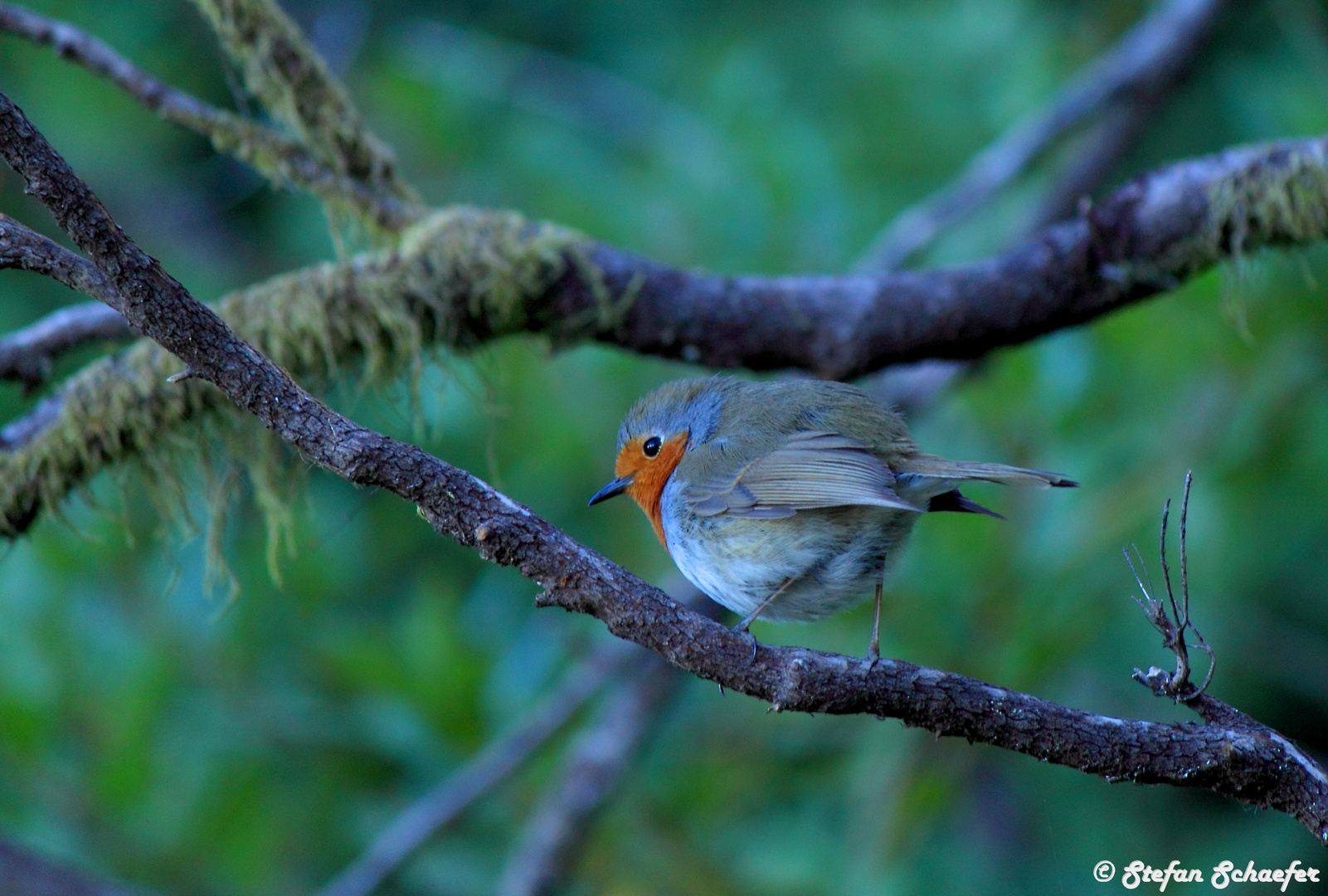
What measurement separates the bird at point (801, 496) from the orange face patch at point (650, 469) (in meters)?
0.07

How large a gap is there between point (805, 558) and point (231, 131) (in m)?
2.01

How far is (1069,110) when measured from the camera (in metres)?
4.39

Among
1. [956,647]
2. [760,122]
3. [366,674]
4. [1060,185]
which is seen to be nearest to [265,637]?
[366,674]

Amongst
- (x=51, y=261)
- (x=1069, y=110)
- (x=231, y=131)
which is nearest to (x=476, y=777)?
(x=231, y=131)

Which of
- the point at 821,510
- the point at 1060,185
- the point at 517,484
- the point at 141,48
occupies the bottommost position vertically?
the point at 821,510

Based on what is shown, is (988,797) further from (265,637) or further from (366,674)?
(265,637)

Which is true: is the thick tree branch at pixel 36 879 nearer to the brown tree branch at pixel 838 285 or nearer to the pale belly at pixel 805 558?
the brown tree branch at pixel 838 285

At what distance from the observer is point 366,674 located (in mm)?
4066

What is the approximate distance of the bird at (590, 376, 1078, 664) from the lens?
2658mm

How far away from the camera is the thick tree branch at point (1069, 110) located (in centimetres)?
421

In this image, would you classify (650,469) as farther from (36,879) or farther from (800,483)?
(36,879)

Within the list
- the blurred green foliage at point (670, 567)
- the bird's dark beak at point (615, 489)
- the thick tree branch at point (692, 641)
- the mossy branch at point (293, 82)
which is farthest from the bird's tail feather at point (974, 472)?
the mossy branch at point (293, 82)

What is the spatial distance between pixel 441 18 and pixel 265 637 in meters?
4.42

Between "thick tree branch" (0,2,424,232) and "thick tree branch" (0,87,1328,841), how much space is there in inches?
54.6
